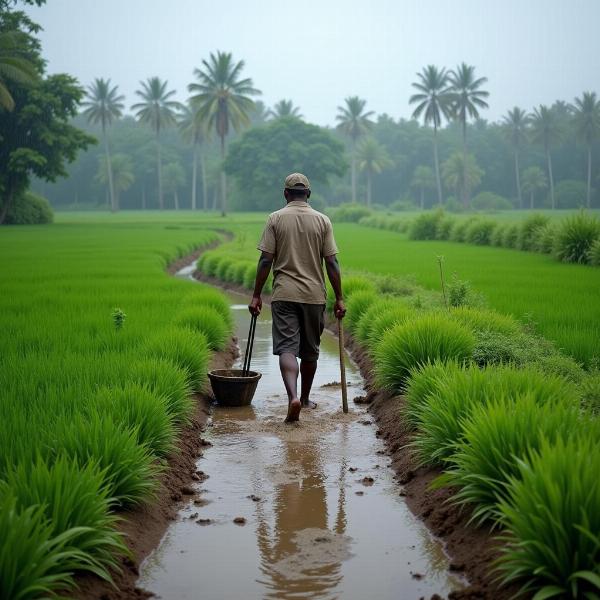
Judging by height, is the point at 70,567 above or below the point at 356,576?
above

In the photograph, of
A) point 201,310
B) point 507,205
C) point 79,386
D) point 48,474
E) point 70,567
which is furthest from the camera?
point 507,205

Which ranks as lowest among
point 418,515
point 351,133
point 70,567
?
point 418,515

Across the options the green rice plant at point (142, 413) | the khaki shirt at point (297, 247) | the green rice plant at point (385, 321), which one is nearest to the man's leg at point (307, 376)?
the khaki shirt at point (297, 247)

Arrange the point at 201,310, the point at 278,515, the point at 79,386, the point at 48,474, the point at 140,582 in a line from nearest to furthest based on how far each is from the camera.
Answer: the point at 48,474, the point at 140,582, the point at 278,515, the point at 79,386, the point at 201,310

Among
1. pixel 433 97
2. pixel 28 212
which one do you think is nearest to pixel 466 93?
pixel 433 97

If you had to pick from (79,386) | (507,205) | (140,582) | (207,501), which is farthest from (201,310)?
(507,205)

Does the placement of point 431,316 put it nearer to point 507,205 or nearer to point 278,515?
point 278,515

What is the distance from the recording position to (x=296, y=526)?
15.0ft

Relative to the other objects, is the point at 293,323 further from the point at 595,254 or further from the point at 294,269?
the point at 595,254

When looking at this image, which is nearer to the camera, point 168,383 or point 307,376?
point 168,383

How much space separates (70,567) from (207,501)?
1.76 m

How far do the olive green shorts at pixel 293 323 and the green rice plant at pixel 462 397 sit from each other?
→ 1665mm

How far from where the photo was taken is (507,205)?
8412 centimetres

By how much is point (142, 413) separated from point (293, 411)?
175 cm
